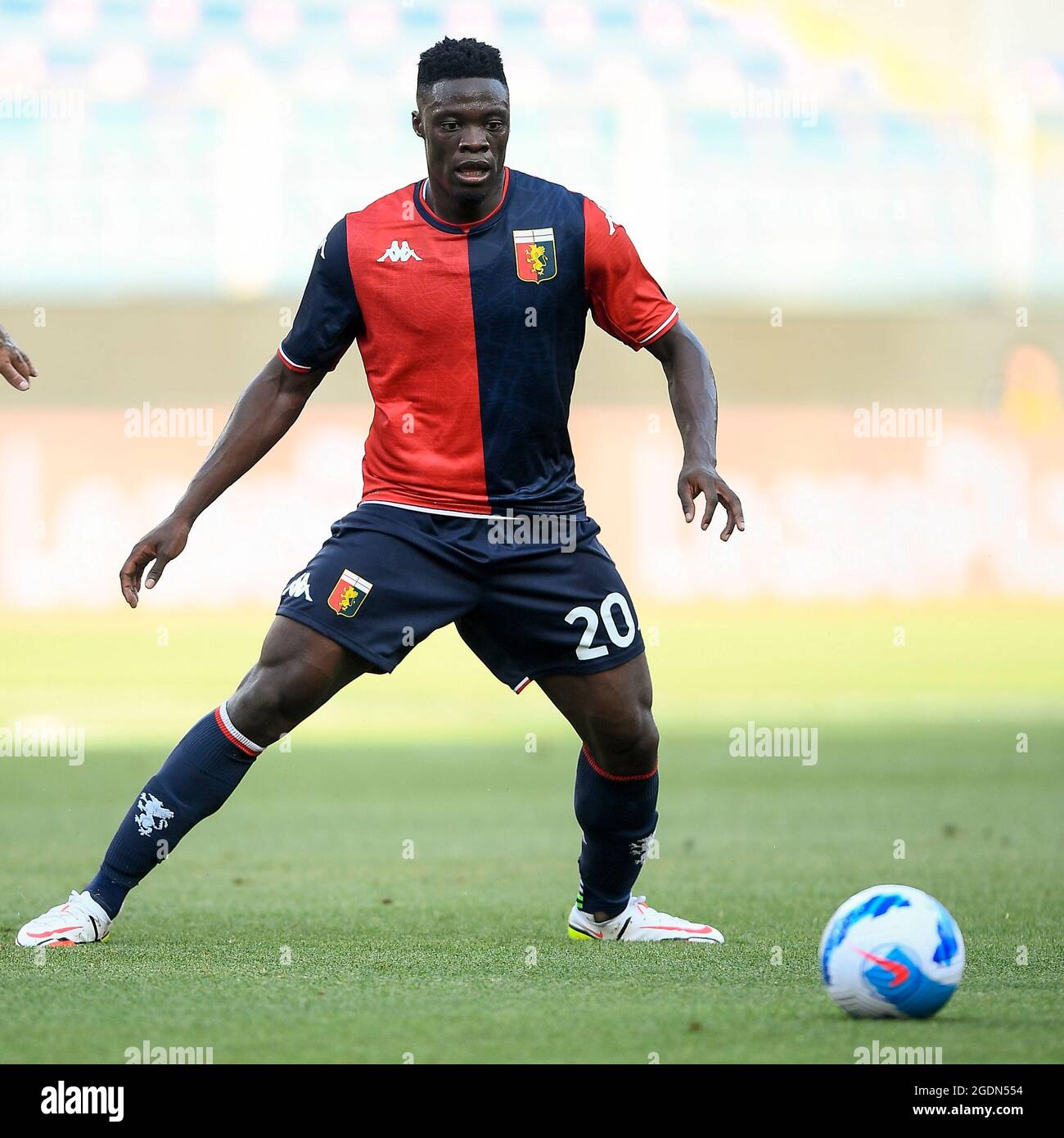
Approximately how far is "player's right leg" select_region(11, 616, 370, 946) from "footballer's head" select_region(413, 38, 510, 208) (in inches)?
54.3

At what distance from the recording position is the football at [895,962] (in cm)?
409

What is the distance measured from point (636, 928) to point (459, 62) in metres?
2.69

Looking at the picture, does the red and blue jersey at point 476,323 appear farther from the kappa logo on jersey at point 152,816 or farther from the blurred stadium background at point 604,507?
the blurred stadium background at point 604,507

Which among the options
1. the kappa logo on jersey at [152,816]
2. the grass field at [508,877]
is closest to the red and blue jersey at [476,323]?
the kappa logo on jersey at [152,816]

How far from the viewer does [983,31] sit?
1387 inches

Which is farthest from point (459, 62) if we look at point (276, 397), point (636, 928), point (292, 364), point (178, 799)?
point (636, 928)

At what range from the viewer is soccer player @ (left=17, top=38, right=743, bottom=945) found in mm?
5164

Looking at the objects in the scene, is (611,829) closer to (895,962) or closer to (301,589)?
(301,589)

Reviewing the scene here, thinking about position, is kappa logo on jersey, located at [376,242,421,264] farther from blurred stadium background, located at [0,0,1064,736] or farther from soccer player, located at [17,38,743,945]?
blurred stadium background, located at [0,0,1064,736]

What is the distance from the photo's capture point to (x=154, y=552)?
5.31 m

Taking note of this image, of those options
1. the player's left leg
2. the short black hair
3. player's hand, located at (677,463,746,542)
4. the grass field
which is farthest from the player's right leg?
the short black hair

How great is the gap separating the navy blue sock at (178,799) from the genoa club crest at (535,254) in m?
1.57
